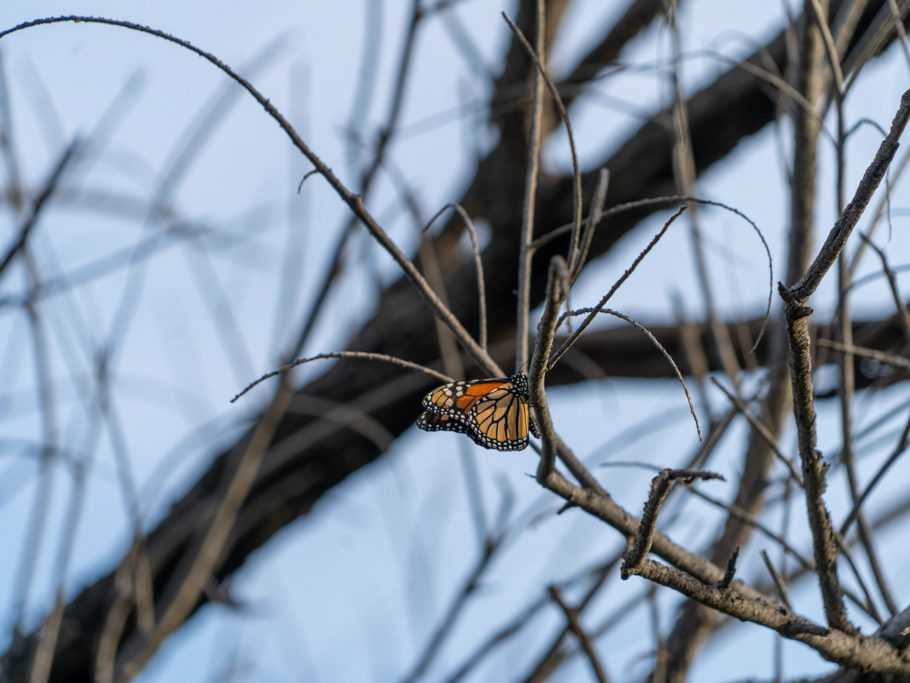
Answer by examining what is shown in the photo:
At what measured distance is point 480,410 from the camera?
893 mm

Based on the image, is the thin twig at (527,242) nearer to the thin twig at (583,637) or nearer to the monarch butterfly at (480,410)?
the monarch butterfly at (480,410)

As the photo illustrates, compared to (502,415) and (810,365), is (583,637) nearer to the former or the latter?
(502,415)

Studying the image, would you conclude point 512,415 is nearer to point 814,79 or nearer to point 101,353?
point 814,79

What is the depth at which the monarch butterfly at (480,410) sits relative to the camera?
31.8 inches

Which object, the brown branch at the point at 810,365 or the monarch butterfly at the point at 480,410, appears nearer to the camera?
the brown branch at the point at 810,365

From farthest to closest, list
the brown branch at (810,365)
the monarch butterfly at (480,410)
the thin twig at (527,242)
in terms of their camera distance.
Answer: the monarch butterfly at (480,410), the thin twig at (527,242), the brown branch at (810,365)

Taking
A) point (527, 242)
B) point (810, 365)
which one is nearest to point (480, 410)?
point (527, 242)

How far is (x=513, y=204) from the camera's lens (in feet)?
6.41

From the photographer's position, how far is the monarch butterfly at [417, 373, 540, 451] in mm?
807

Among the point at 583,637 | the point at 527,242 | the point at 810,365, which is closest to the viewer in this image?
the point at 810,365

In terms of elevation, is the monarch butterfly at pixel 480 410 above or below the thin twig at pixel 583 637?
above

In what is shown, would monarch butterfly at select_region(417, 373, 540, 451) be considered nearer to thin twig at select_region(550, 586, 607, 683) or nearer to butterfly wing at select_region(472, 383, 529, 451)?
butterfly wing at select_region(472, 383, 529, 451)

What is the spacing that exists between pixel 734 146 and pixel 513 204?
55 cm

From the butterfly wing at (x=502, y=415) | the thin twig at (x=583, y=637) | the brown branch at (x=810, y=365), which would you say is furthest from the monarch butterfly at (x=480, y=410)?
the brown branch at (x=810, y=365)
